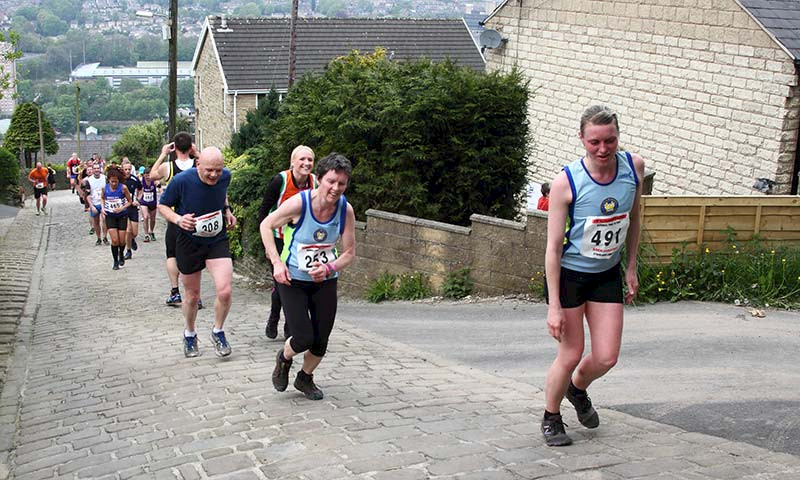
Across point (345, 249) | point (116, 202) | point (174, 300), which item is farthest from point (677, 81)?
point (345, 249)

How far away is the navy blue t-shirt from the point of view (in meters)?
9.09

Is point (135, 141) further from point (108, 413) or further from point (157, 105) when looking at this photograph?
point (108, 413)

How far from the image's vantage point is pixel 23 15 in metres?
156

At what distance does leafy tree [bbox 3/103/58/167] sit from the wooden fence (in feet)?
215

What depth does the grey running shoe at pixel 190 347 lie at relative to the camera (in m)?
9.55

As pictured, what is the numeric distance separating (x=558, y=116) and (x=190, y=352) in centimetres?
1389

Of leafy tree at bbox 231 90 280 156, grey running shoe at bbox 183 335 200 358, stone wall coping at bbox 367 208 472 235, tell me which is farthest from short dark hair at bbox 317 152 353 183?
leafy tree at bbox 231 90 280 156

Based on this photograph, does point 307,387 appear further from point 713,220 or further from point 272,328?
point 713,220

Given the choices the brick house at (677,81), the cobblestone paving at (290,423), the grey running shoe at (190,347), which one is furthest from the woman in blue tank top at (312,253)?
the brick house at (677,81)

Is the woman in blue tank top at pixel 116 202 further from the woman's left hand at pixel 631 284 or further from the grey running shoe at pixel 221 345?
the woman's left hand at pixel 631 284

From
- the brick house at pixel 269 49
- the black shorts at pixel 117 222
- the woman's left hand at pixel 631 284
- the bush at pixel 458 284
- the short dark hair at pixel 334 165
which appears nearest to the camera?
the woman's left hand at pixel 631 284

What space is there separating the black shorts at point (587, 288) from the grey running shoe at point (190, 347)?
4653 mm

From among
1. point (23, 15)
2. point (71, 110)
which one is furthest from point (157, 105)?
point (23, 15)

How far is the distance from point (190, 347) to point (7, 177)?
34084 millimetres
